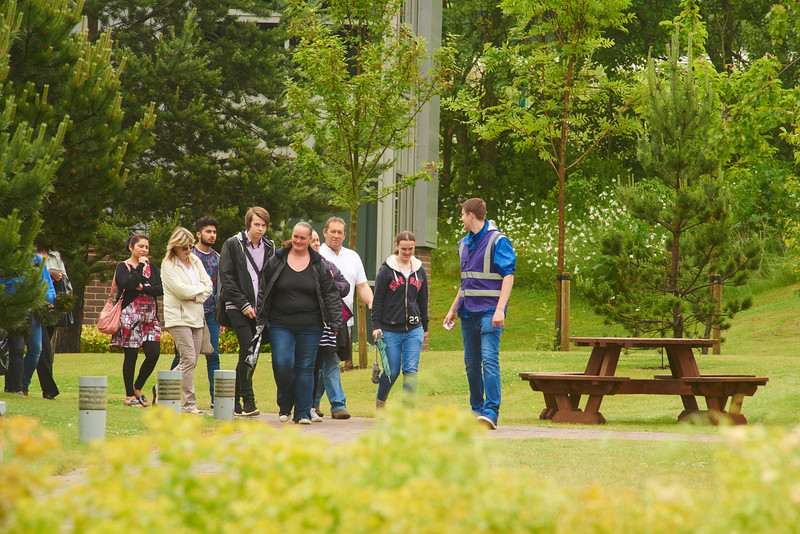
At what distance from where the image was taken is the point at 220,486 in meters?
2.85

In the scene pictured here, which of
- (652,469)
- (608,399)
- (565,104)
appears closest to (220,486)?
(652,469)

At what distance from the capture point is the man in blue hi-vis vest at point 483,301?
28.9 feet

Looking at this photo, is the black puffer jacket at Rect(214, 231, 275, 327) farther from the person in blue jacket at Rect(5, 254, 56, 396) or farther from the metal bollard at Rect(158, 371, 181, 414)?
the person in blue jacket at Rect(5, 254, 56, 396)

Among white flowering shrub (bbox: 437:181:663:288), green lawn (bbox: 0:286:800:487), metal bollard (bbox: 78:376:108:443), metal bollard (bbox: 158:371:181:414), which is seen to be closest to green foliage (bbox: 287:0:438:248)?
green lawn (bbox: 0:286:800:487)

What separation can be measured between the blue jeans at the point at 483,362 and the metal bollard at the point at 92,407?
324 cm

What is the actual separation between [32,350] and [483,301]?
213 inches

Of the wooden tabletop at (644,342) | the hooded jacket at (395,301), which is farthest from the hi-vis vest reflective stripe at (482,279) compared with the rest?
the wooden tabletop at (644,342)

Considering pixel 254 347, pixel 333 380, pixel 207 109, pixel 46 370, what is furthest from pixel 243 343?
pixel 207 109

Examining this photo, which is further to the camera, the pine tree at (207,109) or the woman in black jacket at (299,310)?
the pine tree at (207,109)

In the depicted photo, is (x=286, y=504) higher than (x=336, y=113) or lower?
lower

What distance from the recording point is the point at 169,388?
8188 millimetres

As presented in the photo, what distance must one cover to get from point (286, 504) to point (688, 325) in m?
16.5

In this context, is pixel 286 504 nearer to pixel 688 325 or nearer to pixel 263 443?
pixel 263 443

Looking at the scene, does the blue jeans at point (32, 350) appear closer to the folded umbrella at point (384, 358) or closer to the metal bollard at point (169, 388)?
the metal bollard at point (169, 388)
